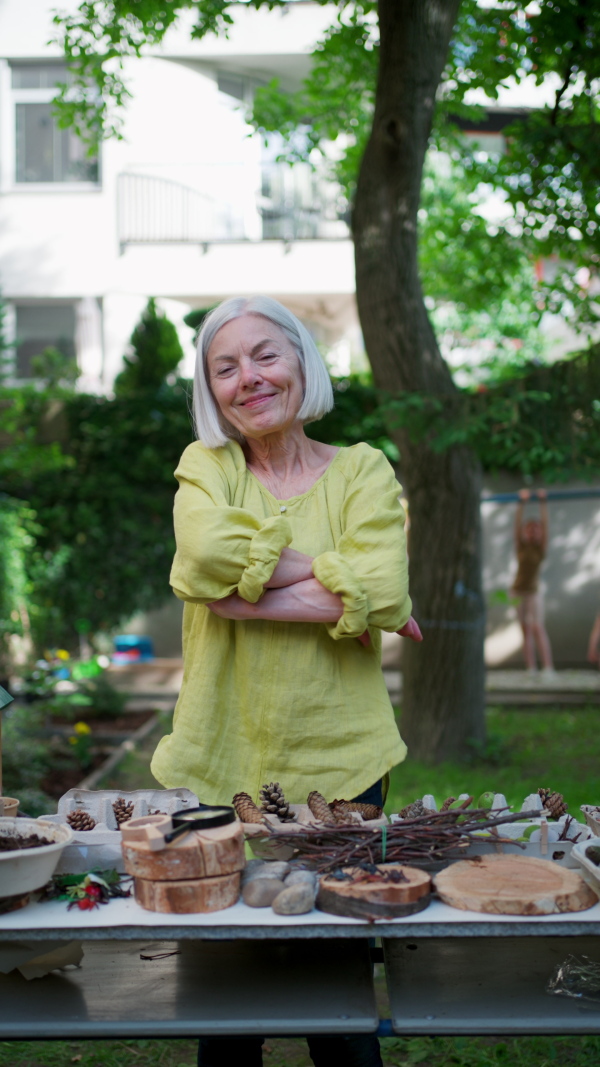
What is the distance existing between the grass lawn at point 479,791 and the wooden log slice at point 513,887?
1.70 m

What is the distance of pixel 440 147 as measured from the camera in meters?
8.19

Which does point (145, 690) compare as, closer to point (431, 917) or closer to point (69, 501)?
point (69, 501)

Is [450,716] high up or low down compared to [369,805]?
down

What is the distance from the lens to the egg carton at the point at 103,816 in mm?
1708

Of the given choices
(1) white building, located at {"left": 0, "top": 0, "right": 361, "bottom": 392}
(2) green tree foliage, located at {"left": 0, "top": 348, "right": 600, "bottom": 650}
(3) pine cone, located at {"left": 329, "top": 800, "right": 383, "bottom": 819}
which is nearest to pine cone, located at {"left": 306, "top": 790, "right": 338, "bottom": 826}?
(3) pine cone, located at {"left": 329, "top": 800, "right": 383, "bottom": 819}

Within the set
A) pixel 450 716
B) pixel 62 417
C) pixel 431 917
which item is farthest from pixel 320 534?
pixel 62 417

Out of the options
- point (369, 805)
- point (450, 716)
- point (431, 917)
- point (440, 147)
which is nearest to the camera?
point (431, 917)

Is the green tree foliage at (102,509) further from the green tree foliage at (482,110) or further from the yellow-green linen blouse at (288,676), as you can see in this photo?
the yellow-green linen blouse at (288,676)

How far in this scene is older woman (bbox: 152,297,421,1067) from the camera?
5.87 feet

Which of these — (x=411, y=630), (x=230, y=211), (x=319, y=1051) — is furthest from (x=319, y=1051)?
(x=230, y=211)

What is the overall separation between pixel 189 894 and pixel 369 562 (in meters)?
0.68

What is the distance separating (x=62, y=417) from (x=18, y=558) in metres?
1.63

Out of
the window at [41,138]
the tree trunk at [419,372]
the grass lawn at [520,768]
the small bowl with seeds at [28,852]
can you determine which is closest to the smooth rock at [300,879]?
the small bowl with seeds at [28,852]

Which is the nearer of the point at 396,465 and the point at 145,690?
the point at 145,690
